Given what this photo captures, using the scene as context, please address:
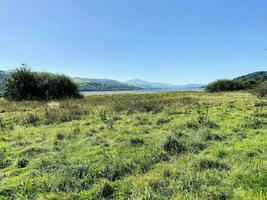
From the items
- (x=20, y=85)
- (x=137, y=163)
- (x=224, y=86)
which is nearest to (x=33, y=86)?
(x=20, y=85)

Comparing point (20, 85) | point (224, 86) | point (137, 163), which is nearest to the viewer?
point (137, 163)

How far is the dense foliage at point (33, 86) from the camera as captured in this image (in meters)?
44.8

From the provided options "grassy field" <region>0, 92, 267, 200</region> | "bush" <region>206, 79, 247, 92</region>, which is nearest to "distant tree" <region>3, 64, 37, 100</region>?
"grassy field" <region>0, 92, 267, 200</region>

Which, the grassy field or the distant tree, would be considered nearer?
the grassy field

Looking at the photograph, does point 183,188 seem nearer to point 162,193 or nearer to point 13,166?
point 162,193

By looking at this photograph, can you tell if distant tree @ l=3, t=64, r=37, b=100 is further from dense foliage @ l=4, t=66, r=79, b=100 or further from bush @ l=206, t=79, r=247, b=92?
bush @ l=206, t=79, r=247, b=92

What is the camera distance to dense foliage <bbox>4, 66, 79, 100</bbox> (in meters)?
44.8

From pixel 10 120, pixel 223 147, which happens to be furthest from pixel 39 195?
pixel 10 120

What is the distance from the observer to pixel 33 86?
45562 mm

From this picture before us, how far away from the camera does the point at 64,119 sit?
19.4 metres

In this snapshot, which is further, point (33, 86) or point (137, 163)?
point (33, 86)

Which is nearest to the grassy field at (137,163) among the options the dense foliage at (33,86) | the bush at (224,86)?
the dense foliage at (33,86)

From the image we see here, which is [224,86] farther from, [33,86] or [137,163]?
[137,163]

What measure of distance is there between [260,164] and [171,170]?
2562 mm
